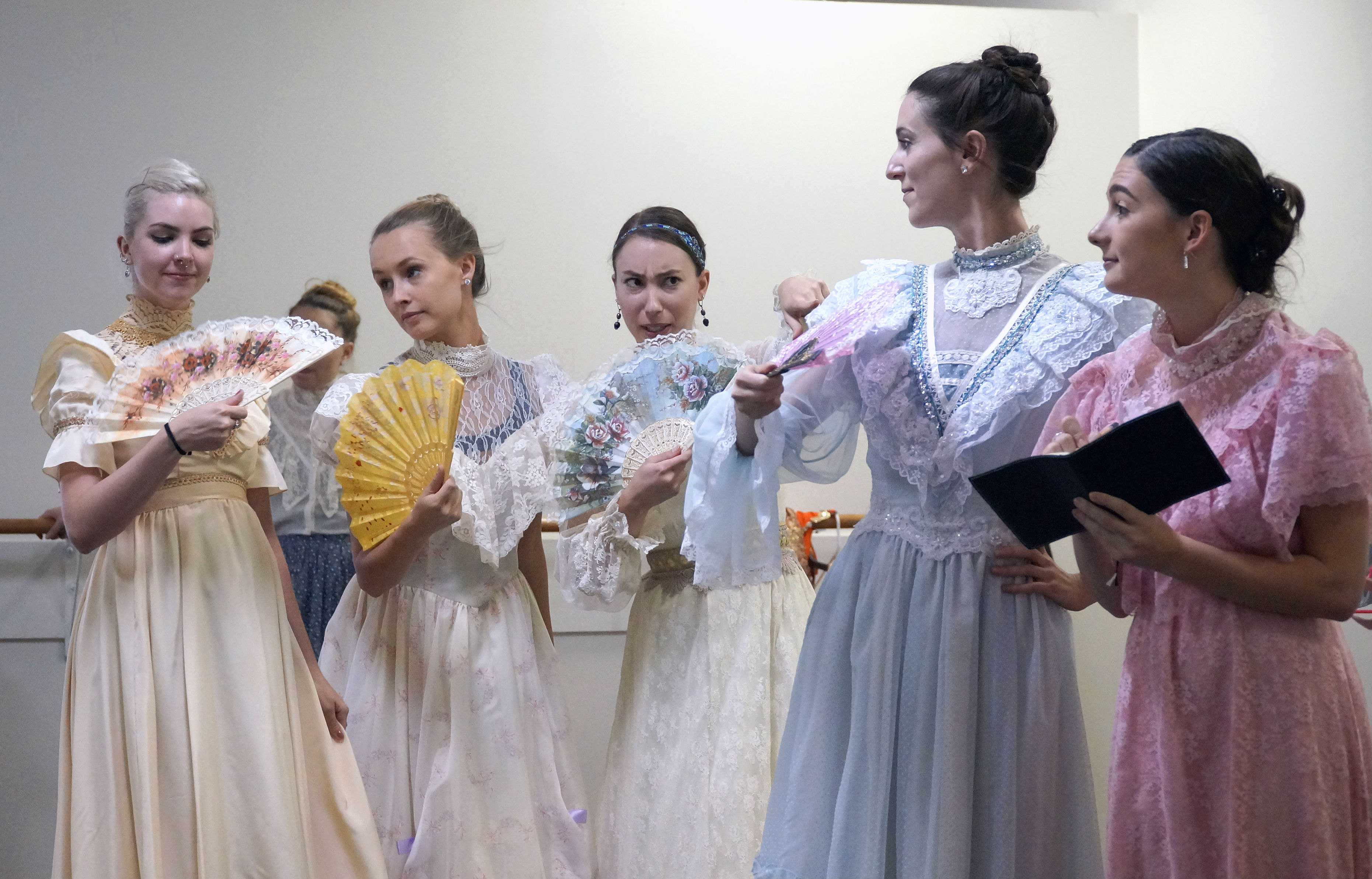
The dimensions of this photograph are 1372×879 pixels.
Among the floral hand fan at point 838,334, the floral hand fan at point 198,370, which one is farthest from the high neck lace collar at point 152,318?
the floral hand fan at point 838,334

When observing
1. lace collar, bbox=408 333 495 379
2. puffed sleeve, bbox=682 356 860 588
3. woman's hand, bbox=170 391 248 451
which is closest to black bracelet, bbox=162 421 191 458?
woman's hand, bbox=170 391 248 451

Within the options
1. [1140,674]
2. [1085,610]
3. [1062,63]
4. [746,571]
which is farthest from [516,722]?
[1062,63]

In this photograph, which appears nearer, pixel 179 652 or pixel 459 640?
pixel 179 652

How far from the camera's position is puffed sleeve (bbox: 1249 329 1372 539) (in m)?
1.39

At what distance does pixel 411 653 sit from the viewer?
2.36 metres

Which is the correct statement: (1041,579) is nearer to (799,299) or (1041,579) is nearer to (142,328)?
(799,299)

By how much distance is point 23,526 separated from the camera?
3236mm

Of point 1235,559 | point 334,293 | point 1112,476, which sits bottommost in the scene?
point 1235,559

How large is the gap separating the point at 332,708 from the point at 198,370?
0.65 metres

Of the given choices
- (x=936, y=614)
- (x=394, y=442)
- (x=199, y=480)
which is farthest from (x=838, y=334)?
(x=199, y=480)

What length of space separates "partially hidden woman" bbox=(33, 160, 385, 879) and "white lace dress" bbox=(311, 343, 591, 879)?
0.13 metres

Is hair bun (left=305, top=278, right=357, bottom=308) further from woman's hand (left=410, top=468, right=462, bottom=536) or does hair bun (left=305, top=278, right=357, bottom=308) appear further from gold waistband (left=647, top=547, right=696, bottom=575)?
gold waistband (left=647, top=547, right=696, bottom=575)

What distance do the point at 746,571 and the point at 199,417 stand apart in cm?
94

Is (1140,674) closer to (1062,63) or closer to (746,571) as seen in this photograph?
(746,571)
